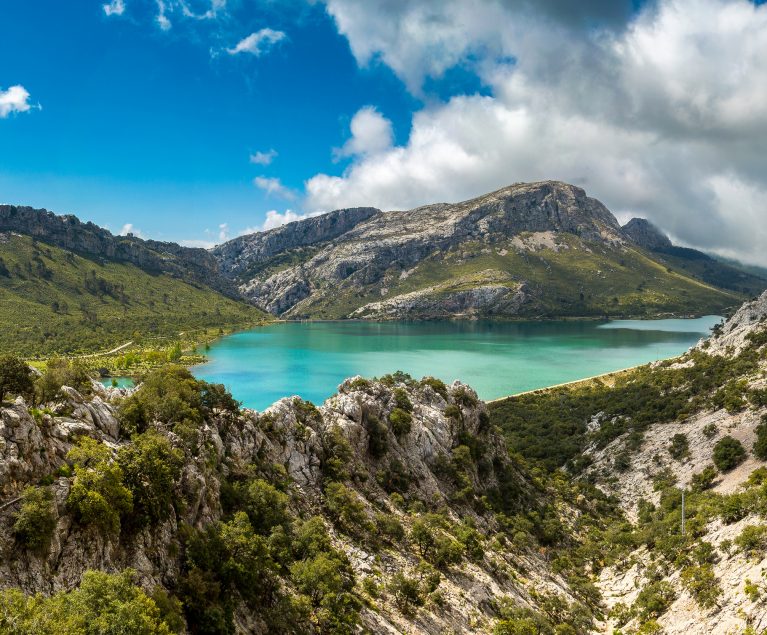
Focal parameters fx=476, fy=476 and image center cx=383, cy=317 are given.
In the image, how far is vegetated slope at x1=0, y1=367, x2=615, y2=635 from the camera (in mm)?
21734

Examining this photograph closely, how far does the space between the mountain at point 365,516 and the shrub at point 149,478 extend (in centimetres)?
11

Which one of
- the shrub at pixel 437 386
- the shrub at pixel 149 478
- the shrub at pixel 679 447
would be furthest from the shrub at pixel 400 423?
the shrub at pixel 679 447

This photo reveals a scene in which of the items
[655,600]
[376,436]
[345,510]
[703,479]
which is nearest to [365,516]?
[345,510]

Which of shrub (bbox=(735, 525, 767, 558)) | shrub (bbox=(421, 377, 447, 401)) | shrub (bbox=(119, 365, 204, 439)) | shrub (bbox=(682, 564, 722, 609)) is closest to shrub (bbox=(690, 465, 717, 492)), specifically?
shrub (bbox=(682, 564, 722, 609))

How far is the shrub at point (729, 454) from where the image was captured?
Answer: 232 ft

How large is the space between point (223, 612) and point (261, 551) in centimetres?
507

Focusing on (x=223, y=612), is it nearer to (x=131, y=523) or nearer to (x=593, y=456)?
(x=131, y=523)

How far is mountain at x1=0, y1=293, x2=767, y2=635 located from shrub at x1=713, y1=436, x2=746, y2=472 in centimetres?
31

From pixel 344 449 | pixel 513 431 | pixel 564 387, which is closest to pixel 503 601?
pixel 344 449

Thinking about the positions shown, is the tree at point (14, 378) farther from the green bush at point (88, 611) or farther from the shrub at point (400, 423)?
the shrub at point (400, 423)

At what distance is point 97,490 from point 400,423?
4515 cm

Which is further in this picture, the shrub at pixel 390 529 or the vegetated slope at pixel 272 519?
the shrub at pixel 390 529

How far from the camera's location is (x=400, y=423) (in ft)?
213

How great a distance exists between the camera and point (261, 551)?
1172 inches
